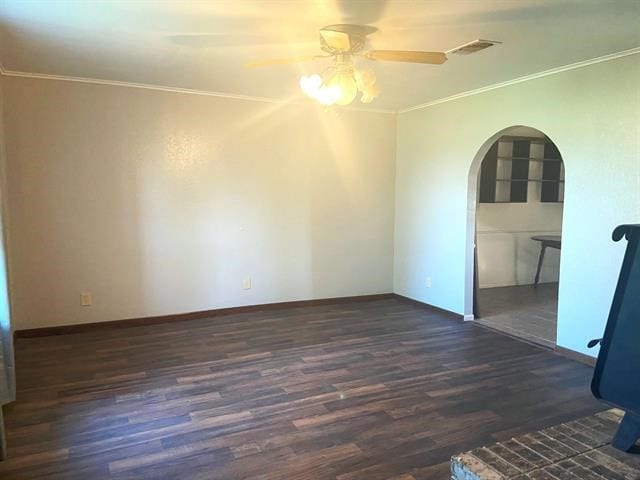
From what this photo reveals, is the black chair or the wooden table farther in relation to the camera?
the wooden table

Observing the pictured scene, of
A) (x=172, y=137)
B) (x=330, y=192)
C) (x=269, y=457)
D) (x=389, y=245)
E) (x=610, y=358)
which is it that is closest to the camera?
(x=610, y=358)

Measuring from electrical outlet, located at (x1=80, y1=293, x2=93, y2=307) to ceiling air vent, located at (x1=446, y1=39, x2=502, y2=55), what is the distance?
386cm

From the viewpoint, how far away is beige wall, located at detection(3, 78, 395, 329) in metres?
4.20

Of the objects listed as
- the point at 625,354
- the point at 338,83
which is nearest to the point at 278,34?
the point at 338,83

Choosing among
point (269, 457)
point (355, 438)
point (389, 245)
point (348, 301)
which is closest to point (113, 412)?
point (269, 457)

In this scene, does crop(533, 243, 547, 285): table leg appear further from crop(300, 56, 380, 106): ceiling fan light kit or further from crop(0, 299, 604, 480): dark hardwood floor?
crop(300, 56, 380, 106): ceiling fan light kit

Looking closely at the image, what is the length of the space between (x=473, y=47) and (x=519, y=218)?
4.02 meters

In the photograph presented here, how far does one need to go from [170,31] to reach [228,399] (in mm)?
2404

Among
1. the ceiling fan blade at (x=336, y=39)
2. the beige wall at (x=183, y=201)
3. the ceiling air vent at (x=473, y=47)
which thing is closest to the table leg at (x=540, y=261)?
the beige wall at (x=183, y=201)

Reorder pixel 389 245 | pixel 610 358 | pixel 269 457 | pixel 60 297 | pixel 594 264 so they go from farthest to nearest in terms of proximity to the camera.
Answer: pixel 389 245, pixel 60 297, pixel 594 264, pixel 269 457, pixel 610 358

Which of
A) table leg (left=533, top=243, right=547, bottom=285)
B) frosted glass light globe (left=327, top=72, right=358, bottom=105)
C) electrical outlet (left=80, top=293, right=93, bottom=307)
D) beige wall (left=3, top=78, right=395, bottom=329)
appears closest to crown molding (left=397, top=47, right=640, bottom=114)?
beige wall (left=3, top=78, right=395, bottom=329)

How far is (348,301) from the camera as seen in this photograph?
5.67m

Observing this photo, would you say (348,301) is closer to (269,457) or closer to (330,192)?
(330,192)

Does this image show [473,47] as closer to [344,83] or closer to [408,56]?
[408,56]
